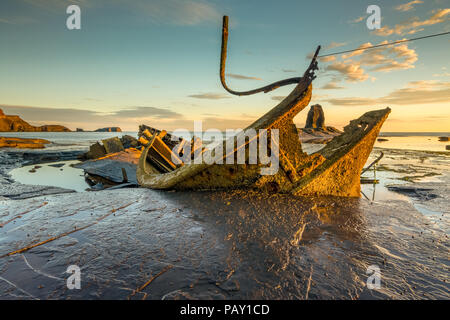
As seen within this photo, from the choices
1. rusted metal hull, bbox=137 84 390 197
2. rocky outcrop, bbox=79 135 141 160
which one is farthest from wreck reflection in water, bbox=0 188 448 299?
rocky outcrop, bbox=79 135 141 160

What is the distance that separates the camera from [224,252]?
2.00 m

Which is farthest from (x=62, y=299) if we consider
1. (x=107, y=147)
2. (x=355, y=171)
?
(x=107, y=147)

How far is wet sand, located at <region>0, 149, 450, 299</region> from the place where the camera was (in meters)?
1.53

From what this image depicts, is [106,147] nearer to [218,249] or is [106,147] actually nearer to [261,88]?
[261,88]

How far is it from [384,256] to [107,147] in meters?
15.7

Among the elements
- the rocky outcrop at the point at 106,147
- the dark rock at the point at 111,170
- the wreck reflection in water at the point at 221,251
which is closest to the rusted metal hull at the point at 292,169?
the wreck reflection in water at the point at 221,251

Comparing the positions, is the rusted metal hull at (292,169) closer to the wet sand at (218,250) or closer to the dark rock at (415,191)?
the wet sand at (218,250)

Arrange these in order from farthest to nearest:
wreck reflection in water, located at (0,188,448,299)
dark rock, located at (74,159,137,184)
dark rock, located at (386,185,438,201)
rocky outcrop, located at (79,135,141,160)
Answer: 1. rocky outcrop, located at (79,135,141,160)
2. dark rock, located at (74,159,137,184)
3. dark rock, located at (386,185,438,201)
4. wreck reflection in water, located at (0,188,448,299)

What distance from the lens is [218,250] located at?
2037mm

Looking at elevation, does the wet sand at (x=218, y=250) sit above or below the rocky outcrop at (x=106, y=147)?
below

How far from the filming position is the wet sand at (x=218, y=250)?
153cm

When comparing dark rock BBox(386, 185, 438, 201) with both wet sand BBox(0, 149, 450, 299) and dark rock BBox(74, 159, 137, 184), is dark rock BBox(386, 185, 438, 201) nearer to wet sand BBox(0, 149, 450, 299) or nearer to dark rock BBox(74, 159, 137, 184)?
wet sand BBox(0, 149, 450, 299)

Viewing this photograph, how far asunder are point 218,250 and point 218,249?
20mm
